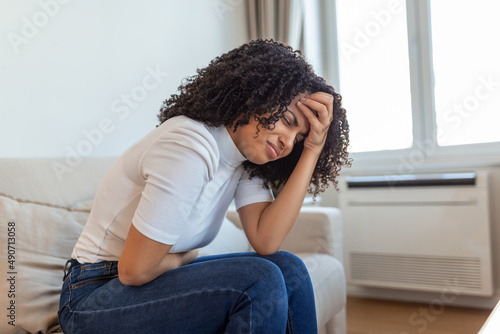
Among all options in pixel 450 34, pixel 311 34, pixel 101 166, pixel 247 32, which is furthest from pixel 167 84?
pixel 450 34

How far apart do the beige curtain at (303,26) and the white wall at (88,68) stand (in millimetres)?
525

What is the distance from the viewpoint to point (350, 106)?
9.06 ft

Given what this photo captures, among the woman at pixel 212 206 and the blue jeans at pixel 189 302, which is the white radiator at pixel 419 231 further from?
the blue jeans at pixel 189 302

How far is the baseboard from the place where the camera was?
2174 mm

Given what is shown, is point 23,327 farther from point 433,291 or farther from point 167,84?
point 433,291

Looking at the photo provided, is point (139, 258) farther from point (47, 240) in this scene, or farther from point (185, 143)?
point (47, 240)

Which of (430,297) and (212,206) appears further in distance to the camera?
(430,297)

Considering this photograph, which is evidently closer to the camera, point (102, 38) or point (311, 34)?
point (102, 38)

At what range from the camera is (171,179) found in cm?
79

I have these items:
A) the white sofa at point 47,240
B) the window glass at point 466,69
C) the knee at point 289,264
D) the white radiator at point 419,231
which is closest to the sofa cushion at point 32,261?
the white sofa at point 47,240

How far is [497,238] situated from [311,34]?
164 centimetres

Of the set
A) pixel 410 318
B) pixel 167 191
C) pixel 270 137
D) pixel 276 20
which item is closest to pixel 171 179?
pixel 167 191

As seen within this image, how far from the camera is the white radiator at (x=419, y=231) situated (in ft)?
6.87

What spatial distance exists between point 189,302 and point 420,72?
2.26 m
